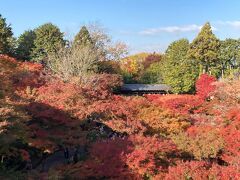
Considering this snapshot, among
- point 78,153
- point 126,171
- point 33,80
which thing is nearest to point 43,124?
point 78,153

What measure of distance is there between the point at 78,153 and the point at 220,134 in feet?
21.8

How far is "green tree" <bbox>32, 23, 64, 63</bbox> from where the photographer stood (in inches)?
1489

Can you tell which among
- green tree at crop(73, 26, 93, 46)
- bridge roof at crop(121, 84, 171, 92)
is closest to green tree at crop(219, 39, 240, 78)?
bridge roof at crop(121, 84, 171, 92)

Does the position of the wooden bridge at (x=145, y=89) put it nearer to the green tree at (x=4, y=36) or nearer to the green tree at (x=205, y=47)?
the green tree at (x=205, y=47)

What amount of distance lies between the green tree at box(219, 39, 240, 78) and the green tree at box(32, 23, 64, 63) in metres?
20.0

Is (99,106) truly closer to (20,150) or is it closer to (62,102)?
(62,102)

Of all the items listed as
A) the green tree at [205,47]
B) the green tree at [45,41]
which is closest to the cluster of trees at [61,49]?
the green tree at [45,41]

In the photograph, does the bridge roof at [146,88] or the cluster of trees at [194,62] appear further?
the bridge roof at [146,88]

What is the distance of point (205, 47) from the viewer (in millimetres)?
41906

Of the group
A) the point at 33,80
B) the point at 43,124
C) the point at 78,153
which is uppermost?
the point at 33,80

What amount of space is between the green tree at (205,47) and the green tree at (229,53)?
428cm

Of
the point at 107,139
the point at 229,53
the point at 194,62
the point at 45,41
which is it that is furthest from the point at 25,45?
the point at 107,139

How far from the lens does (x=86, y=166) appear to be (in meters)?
13.5

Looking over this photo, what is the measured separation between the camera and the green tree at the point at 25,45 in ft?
127
